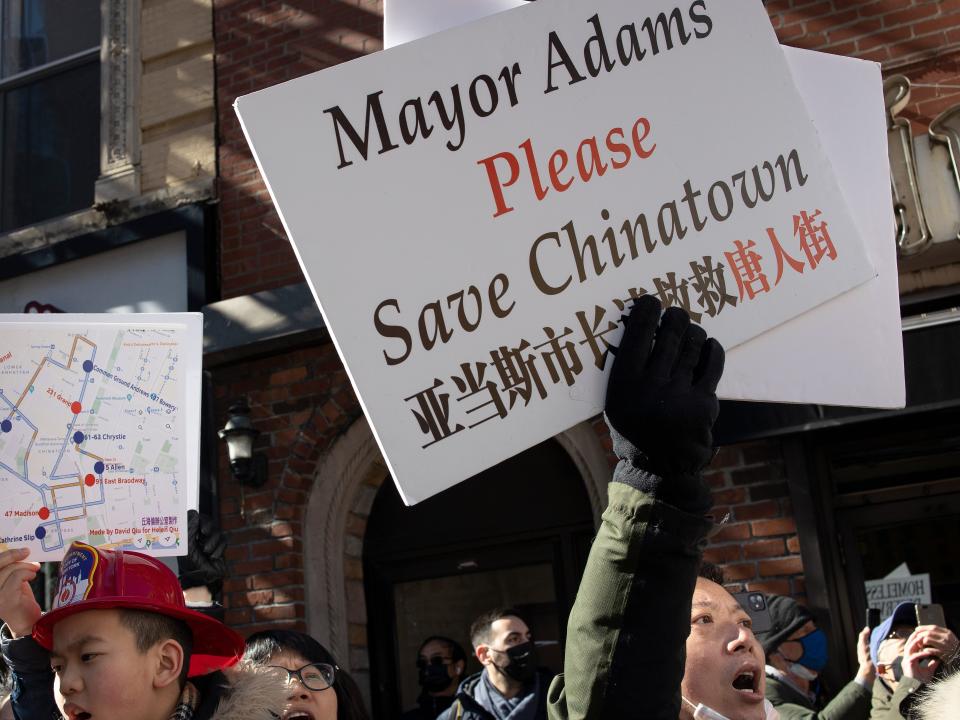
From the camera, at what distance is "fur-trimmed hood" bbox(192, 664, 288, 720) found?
2031 millimetres

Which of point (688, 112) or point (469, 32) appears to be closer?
point (469, 32)

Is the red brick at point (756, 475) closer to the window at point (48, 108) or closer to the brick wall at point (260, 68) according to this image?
the brick wall at point (260, 68)

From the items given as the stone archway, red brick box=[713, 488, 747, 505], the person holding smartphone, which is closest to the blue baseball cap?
the person holding smartphone

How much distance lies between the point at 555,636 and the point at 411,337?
4.04m

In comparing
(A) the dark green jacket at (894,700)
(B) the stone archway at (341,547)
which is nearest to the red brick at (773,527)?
(B) the stone archway at (341,547)

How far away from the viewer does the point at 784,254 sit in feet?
6.40

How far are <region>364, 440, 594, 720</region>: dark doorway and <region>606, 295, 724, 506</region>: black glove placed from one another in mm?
3915

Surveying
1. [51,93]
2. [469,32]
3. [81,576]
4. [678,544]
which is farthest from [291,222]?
[51,93]

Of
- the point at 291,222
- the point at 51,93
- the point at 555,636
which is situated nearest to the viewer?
the point at 291,222

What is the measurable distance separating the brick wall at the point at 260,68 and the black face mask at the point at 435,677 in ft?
7.11

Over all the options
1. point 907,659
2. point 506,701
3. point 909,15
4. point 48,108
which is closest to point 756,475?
point 506,701

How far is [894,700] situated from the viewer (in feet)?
9.27

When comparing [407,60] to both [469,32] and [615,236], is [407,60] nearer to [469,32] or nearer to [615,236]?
[469,32]

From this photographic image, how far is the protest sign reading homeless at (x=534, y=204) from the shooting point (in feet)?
5.31
